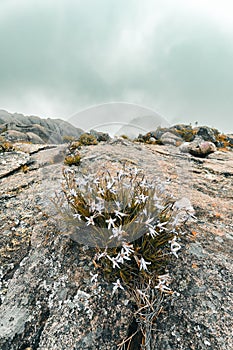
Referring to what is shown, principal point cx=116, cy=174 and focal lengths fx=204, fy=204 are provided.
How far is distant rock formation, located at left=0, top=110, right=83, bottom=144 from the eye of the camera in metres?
6.08

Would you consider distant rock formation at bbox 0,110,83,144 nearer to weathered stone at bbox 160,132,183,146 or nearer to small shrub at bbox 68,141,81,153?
small shrub at bbox 68,141,81,153

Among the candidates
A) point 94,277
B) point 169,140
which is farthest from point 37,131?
point 94,277

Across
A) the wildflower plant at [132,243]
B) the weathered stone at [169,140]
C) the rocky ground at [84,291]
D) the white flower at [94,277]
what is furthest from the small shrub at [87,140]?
the white flower at [94,277]

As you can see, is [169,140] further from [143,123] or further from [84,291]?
[84,291]

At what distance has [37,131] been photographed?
110ft

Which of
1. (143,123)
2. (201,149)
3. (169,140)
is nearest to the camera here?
(143,123)

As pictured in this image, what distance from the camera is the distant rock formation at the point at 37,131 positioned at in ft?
19.9

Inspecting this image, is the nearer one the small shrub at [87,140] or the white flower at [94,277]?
the white flower at [94,277]

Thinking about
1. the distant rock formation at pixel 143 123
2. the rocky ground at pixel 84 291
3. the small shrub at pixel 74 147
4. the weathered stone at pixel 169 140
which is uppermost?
the weathered stone at pixel 169 140

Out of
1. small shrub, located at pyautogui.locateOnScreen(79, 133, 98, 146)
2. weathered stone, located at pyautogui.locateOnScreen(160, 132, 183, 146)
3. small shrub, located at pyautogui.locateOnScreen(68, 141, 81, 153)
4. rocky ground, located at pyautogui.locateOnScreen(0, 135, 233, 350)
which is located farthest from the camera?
weathered stone, located at pyautogui.locateOnScreen(160, 132, 183, 146)

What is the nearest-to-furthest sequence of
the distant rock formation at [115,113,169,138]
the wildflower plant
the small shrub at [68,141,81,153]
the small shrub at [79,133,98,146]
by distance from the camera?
the wildflower plant → the distant rock formation at [115,113,169,138] → the small shrub at [68,141,81,153] → the small shrub at [79,133,98,146]

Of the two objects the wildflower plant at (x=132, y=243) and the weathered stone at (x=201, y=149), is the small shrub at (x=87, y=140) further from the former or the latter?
the wildflower plant at (x=132, y=243)

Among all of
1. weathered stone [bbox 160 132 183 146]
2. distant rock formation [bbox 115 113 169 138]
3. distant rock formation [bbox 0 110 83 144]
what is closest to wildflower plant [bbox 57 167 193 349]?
distant rock formation [bbox 115 113 169 138]

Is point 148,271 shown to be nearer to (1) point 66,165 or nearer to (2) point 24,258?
(2) point 24,258
